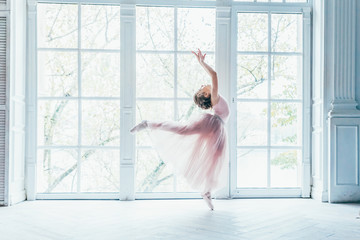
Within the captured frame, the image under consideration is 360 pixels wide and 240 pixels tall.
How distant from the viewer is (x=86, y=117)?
4668 millimetres

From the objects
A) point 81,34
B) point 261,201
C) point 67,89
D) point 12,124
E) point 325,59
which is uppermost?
point 81,34

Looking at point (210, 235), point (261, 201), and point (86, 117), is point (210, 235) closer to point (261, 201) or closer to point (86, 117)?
point (261, 201)

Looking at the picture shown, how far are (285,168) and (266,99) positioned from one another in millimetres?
814

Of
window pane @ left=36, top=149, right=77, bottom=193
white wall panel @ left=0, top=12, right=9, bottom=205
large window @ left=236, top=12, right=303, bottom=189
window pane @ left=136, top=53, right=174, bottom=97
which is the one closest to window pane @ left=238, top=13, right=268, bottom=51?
large window @ left=236, top=12, right=303, bottom=189

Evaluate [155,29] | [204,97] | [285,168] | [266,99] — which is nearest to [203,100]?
[204,97]

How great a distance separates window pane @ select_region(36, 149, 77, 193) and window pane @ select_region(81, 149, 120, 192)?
137mm

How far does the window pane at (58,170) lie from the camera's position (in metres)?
4.59

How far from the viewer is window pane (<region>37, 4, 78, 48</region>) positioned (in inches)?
178

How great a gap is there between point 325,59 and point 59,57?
290cm

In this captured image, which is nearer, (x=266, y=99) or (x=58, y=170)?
(x=266, y=99)

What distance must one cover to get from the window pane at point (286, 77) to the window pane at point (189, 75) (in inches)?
28.1

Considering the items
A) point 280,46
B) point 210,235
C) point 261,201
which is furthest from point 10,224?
point 280,46

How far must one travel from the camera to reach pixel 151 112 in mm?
4602

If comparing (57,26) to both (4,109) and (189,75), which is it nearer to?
(4,109)
